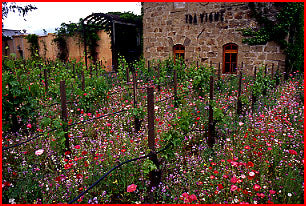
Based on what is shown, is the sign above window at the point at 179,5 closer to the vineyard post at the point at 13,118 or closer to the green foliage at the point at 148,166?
the vineyard post at the point at 13,118

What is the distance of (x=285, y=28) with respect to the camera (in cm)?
786

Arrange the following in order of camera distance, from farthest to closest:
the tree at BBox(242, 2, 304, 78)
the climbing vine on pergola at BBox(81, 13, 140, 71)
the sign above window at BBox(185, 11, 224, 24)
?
1. the climbing vine on pergola at BBox(81, 13, 140, 71)
2. the sign above window at BBox(185, 11, 224, 24)
3. the tree at BBox(242, 2, 304, 78)

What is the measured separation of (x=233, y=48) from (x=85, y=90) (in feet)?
21.4

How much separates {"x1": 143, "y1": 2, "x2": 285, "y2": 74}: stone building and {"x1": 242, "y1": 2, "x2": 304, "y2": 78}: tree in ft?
0.75

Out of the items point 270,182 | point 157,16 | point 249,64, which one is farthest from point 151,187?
point 157,16

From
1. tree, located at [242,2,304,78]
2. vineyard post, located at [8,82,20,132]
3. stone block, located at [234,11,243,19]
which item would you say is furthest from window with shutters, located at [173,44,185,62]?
vineyard post, located at [8,82,20,132]

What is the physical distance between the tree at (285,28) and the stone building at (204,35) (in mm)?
230

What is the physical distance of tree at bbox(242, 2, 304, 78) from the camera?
7801 millimetres

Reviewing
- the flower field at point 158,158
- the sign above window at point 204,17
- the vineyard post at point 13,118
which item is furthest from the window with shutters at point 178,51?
the vineyard post at point 13,118

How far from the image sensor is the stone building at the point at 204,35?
8.61 m

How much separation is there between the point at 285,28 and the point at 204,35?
3.03 m

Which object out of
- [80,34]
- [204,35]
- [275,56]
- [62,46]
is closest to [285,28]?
[275,56]

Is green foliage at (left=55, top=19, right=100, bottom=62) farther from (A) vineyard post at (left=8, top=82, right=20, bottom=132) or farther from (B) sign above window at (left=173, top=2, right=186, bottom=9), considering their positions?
(A) vineyard post at (left=8, top=82, right=20, bottom=132)

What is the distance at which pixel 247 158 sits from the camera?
10.7 feet
